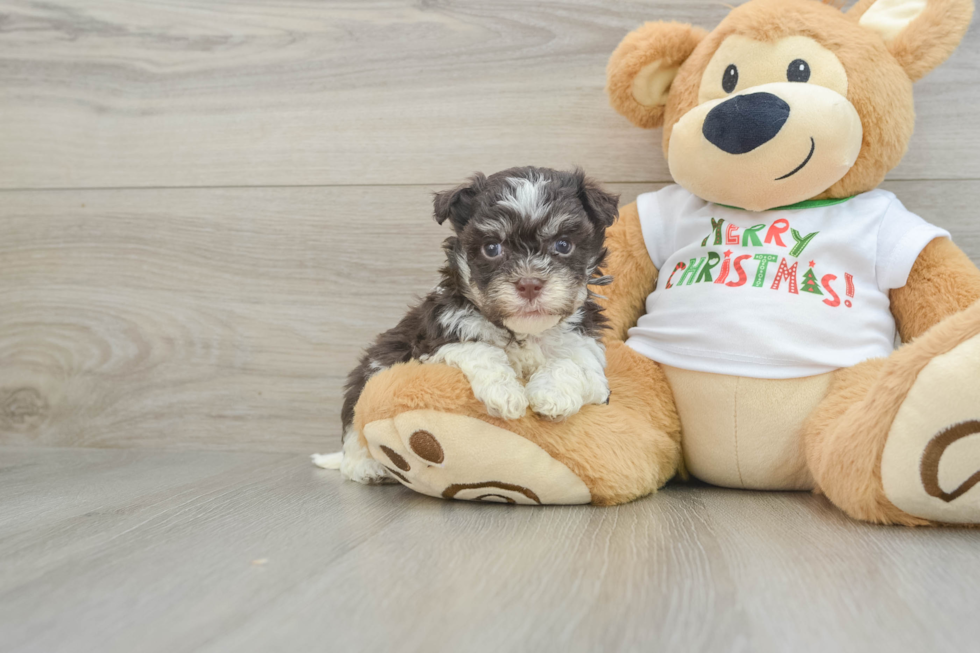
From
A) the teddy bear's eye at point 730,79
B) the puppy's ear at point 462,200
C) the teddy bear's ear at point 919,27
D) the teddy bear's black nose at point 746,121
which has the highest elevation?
the teddy bear's ear at point 919,27

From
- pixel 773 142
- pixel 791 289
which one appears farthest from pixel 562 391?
pixel 773 142

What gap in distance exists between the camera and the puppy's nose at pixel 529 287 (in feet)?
3.88

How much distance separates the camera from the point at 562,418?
1.29m

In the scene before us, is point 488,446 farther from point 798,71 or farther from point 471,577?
point 798,71

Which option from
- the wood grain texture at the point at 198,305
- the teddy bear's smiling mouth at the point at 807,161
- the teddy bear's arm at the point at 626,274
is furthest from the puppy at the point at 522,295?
the wood grain texture at the point at 198,305

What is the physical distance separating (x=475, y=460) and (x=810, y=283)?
0.73 meters

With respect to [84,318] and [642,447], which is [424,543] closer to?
[642,447]

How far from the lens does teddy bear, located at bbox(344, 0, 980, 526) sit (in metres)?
1.29

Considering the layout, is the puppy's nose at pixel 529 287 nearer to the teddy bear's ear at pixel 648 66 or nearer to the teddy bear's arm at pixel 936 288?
the teddy bear's ear at pixel 648 66

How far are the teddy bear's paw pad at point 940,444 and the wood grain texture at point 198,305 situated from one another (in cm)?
120

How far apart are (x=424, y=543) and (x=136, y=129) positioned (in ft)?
5.19

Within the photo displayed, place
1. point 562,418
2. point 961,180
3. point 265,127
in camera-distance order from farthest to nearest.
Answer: point 265,127, point 961,180, point 562,418

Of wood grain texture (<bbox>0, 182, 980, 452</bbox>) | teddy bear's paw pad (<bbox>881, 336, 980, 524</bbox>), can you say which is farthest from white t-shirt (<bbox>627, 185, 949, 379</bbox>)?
wood grain texture (<bbox>0, 182, 980, 452</bbox>)

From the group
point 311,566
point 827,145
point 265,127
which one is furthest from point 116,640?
point 265,127
